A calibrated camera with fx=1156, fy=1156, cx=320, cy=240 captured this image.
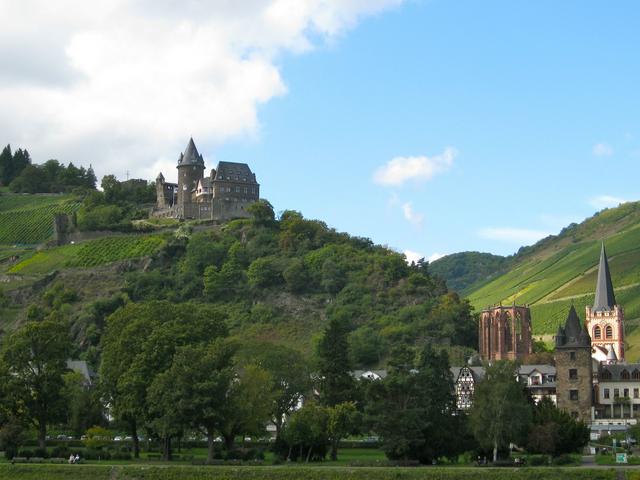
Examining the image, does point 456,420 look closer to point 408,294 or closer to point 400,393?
point 400,393

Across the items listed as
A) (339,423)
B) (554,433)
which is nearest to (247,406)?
(339,423)

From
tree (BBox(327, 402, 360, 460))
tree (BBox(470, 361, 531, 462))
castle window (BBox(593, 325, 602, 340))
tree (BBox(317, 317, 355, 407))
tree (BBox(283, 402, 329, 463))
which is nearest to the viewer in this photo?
tree (BBox(470, 361, 531, 462))

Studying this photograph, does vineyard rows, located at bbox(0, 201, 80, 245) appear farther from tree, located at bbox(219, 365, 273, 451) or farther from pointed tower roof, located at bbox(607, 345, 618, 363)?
tree, located at bbox(219, 365, 273, 451)

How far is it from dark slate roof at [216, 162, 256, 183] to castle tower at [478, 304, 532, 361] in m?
49.4

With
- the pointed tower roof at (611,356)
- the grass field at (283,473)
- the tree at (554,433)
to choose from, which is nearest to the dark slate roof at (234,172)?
the pointed tower roof at (611,356)

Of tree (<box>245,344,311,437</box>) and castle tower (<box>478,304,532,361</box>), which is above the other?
castle tower (<box>478,304,532,361</box>)

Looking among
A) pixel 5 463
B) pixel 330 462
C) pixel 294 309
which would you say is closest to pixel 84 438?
pixel 5 463

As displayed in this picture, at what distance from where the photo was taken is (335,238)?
532ft

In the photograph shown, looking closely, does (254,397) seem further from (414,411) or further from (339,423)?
(414,411)

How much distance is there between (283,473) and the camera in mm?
67438

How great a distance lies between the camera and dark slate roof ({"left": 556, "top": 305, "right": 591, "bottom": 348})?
98.6 metres

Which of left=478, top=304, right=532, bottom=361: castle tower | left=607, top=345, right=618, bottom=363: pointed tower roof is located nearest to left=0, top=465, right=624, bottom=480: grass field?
left=607, top=345, right=618, bottom=363: pointed tower roof

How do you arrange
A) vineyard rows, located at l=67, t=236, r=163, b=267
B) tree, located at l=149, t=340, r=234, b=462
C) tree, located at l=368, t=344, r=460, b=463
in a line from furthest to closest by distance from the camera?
vineyard rows, located at l=67, t=236, r=163, b=267
tree, located at l=149, t=340, r=234, b=462
tree, located at l=368, t=344, r=460, b=463

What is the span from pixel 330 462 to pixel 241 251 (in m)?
80.9
